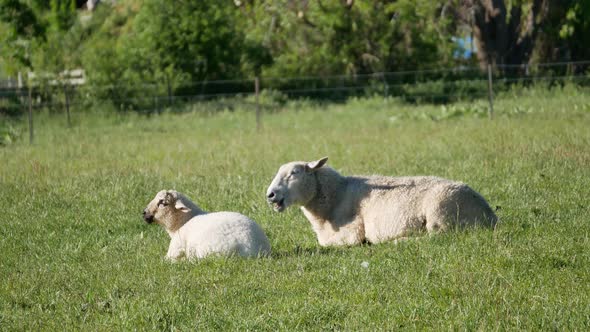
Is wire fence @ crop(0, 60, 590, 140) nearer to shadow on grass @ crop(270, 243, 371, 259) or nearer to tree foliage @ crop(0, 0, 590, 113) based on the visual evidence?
tree foliage @ crop(0, 0, 590, 113)

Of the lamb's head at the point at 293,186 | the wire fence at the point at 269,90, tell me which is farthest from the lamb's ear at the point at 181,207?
the wire fence at the point at 269,90

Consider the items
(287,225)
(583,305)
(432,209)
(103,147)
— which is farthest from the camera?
(103,147)

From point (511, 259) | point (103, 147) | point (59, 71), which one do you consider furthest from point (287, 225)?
point (59, 71)

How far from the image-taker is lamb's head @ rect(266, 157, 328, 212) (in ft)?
27.7

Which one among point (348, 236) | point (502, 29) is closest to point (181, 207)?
point (348, 236)

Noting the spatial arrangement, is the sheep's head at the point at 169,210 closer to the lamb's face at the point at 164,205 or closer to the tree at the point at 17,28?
the lamb's face at the point at 164,205

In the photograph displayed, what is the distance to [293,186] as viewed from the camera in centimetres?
858

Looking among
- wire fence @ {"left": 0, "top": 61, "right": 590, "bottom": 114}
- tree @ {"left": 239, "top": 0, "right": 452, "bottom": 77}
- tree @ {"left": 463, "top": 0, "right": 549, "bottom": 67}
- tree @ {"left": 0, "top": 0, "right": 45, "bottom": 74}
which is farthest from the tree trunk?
tree @ {"left": 0, "top": 0, "right": 45, "bottom": 74}

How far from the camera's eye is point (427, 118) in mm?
21766

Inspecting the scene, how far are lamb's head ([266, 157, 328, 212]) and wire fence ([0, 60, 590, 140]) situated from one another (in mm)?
15757

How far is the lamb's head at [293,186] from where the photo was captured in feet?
27.7

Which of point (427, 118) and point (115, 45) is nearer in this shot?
point (427, 118)

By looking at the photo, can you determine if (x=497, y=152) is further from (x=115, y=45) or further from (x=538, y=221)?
(x=115, y=45)

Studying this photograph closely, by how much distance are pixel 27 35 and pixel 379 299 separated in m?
20.3
